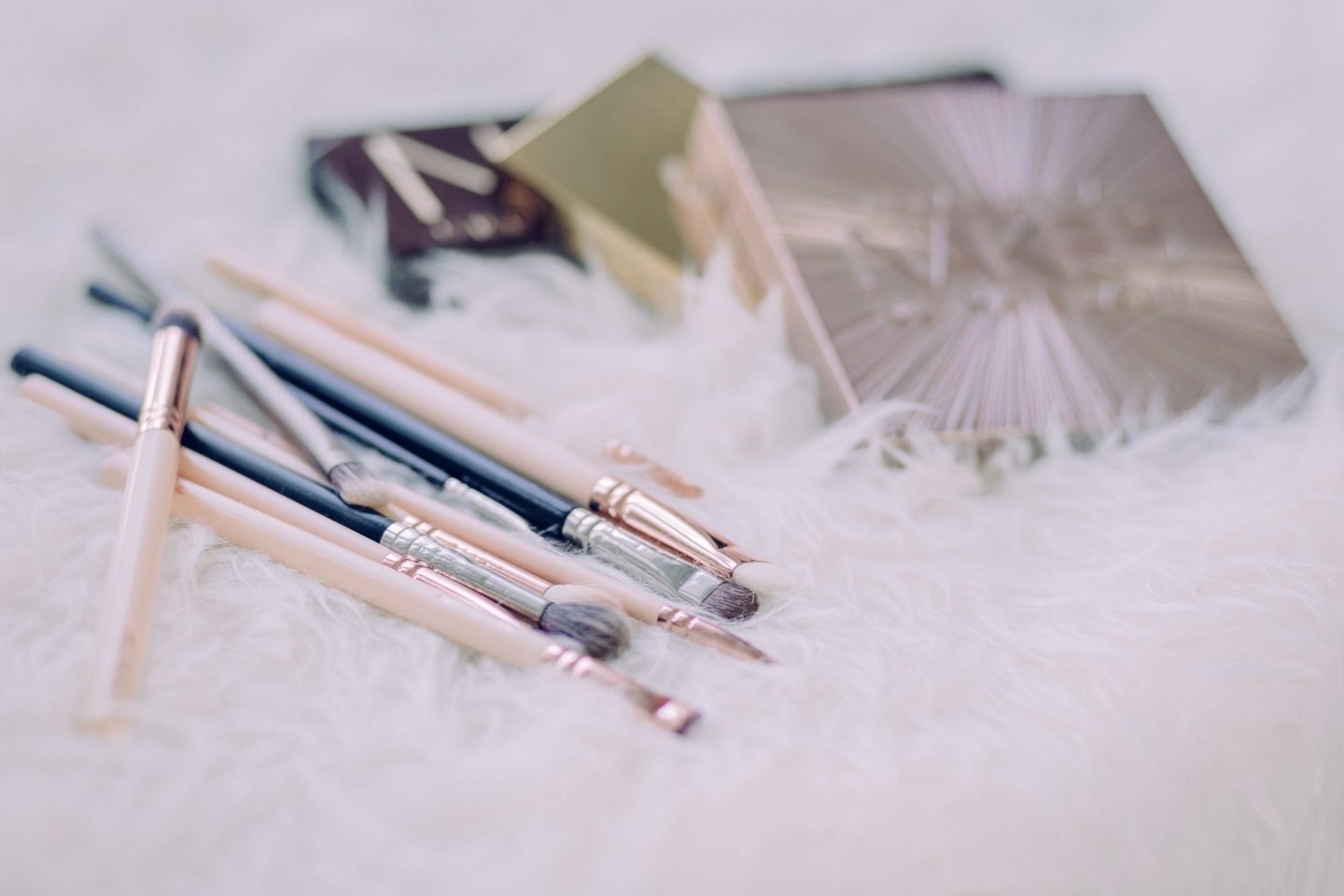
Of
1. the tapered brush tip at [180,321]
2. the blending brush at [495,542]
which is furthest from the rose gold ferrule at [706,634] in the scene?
the tapered brush tip at [180,321]

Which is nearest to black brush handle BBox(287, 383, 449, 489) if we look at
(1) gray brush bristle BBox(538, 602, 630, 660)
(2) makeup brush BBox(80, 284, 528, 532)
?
(2) makeup brush BBox(80, 284, 528, 532)

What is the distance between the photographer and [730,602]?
15.1 inches

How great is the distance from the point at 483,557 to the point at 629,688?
0.28ft

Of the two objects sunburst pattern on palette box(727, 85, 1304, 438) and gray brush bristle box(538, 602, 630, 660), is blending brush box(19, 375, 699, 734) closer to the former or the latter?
gray brush bristle box(538, 602, 630, 660)

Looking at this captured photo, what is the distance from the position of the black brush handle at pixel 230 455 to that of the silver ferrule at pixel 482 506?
0.04 meters

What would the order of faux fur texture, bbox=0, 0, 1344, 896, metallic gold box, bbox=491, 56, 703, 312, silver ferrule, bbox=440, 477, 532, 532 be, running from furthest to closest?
metallic gold box, bbox=491, 56, 703, 312
silver ferrule, bbox=440, 477, 532, 532
faux fur texture, bbox=0, 0, 1344, 896

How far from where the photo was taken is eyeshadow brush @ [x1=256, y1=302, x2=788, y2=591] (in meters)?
0.40

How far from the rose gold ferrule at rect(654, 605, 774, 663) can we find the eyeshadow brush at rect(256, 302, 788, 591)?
30 millimetres

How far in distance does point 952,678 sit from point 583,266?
1.17 ft

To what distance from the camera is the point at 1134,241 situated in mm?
557

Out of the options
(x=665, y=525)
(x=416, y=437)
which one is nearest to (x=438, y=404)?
(x=416, y=437)

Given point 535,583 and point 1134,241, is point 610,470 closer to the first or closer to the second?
point 535,583

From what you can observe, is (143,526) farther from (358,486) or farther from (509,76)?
(509,76)

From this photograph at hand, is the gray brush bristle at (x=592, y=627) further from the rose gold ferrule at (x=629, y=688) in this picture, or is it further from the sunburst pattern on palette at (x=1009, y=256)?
the sunburst pattern on palette at (x=1009, y=256)
